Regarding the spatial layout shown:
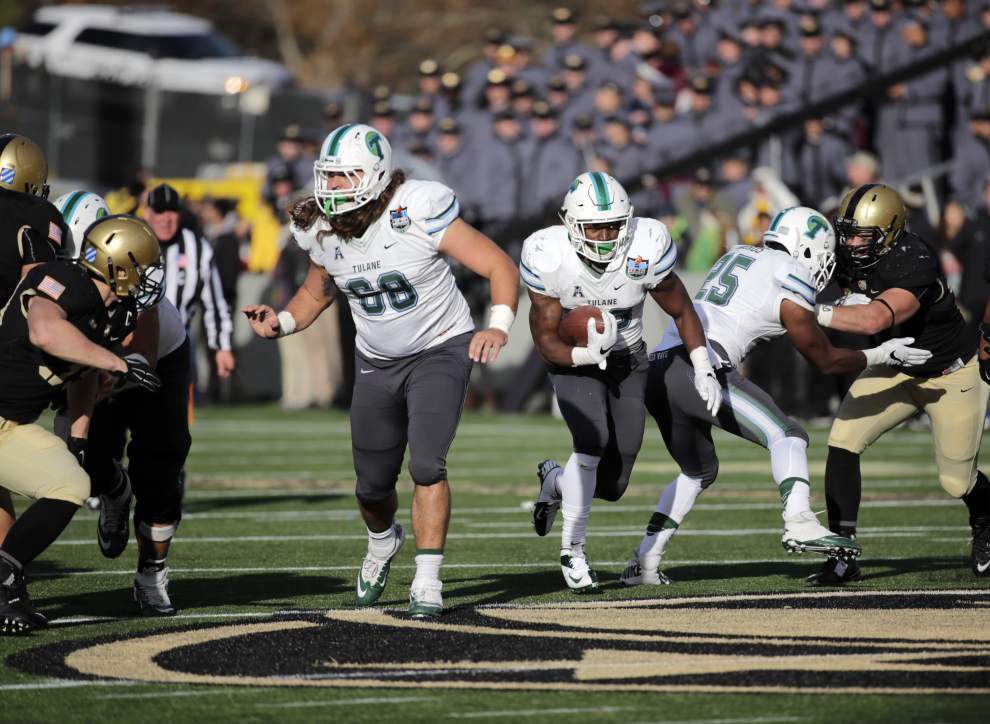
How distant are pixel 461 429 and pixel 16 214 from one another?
8.50 metres

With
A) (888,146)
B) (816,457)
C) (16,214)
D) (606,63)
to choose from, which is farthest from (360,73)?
(16,214)

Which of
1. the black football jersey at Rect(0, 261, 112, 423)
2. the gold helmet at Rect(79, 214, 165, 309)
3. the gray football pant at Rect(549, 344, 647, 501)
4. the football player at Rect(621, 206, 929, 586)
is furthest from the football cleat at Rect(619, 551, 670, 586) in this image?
the black football jersey at Rect(0, 261, 112, 423)

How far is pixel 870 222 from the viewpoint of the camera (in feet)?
26.3

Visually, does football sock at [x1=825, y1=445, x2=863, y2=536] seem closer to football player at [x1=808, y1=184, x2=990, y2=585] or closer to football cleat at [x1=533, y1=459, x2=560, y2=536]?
football player at [x1=808, y1=184, x2=990, y2=585]

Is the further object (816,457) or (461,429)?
(461,429)

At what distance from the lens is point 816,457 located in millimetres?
13320

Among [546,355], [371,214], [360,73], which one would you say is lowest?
[546,355]

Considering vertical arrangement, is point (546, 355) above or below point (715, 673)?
above

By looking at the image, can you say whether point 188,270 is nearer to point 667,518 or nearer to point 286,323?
point 286,323

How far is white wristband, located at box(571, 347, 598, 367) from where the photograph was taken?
7.47m

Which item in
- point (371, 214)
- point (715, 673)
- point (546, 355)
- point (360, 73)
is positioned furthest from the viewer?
point (360, 73)

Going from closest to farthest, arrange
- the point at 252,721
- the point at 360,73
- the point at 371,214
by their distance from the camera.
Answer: the point at 252,721
the point at 371,214
the point at 360,73

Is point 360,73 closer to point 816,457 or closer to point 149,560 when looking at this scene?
Answer: point 816,457

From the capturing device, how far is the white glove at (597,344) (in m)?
7.44
